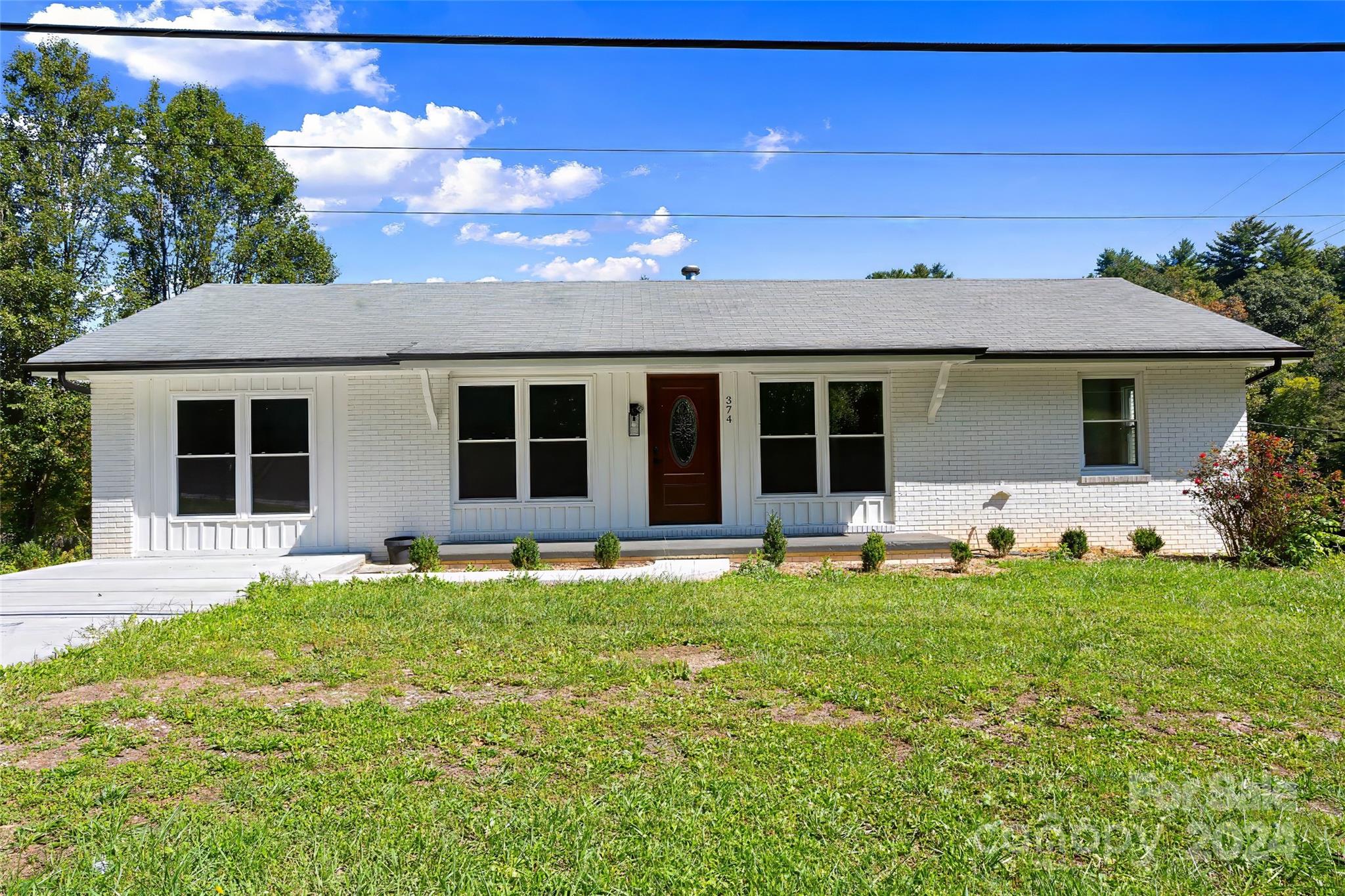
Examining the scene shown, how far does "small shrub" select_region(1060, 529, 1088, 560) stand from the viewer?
10242mm

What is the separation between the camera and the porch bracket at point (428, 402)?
406 inches

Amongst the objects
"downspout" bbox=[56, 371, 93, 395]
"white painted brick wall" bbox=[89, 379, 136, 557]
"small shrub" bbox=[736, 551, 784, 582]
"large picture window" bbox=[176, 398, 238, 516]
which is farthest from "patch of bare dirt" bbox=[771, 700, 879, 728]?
"downspout" bbox=[56, 371, 93, 395]

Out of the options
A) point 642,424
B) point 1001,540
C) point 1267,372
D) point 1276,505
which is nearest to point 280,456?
point 642,424

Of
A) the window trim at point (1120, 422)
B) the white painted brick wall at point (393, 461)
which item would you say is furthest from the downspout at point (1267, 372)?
the white painted brick wall at point (393, 461)

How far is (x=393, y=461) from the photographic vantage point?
1083 cm

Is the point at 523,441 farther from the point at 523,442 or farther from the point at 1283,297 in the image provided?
the point at 1283,297

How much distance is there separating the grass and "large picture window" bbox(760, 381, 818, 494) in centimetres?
473

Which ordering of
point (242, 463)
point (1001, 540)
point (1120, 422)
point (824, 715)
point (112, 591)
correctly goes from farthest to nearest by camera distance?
1. point (1120, 422)
2. point (242, 463)
3. point (1001, 540)
4. point (112, 591)
5. point (824, 715)

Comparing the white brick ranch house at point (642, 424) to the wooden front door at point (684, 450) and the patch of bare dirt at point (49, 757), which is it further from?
the patch of bare dirt at point (49, 757)

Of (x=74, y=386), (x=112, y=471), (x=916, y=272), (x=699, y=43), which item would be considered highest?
(x=916, y=272)

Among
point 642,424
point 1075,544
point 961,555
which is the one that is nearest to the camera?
point 961,555

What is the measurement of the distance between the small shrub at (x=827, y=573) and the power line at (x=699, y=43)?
536cm

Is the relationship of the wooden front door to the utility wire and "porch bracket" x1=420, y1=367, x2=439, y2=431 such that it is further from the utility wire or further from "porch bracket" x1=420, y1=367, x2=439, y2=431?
the utility wire

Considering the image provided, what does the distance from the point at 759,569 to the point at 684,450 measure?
3.07 metres
